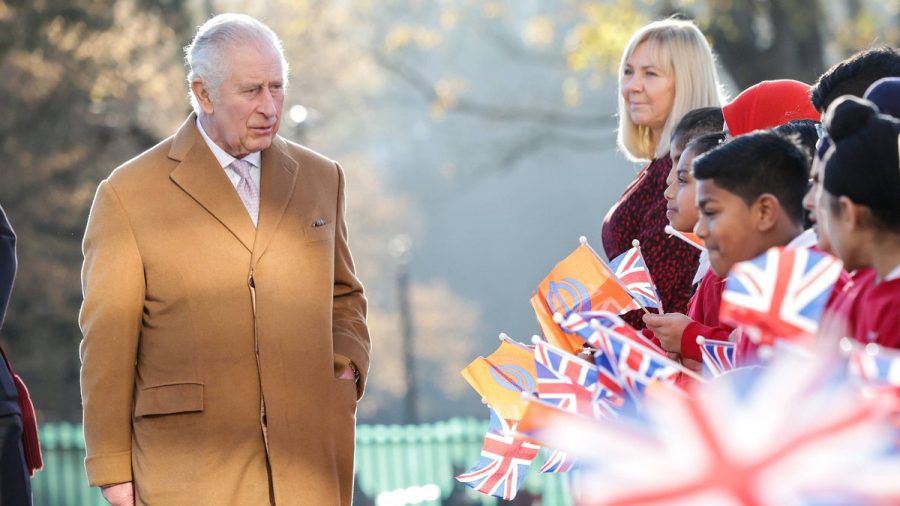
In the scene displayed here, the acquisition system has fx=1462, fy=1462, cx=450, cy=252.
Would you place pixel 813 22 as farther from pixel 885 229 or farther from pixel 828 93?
pixel 885 229

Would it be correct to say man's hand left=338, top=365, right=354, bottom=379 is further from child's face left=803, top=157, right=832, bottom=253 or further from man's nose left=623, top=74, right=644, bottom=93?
child's face left=803, top=157, right=832, bottom=253

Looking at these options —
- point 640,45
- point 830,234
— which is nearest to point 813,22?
point 640,45

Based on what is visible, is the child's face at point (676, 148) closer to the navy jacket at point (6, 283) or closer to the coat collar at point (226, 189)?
the coat collar at point (226, 189)

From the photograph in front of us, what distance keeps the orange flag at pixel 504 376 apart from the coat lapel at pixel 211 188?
86cm

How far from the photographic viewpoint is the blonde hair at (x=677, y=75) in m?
5.07

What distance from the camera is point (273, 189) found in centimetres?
455

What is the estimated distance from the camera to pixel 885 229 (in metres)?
2.85

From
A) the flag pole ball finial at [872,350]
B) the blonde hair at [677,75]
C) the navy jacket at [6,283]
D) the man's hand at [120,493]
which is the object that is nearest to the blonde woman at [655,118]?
the blonde hair at [677,75]

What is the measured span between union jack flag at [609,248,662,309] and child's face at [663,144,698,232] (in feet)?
0.49

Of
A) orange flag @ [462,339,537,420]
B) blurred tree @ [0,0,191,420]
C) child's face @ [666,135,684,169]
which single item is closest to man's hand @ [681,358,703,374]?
orange flag @ [462,339,537,420]

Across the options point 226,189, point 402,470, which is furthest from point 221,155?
point 402,470

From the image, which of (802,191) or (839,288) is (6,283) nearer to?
(802,191)

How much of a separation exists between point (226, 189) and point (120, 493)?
967 millimetres

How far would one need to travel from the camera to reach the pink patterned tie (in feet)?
14.9
